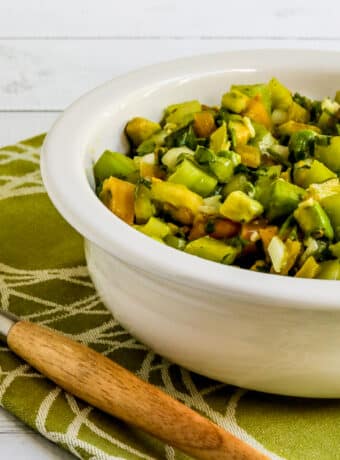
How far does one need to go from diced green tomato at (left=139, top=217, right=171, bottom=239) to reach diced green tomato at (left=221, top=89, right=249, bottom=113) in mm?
355

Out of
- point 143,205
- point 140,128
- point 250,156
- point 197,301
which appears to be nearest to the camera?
point 197,301

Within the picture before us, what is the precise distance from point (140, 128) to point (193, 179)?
0.24 metres

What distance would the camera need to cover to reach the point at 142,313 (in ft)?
4.27

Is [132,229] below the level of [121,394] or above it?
above

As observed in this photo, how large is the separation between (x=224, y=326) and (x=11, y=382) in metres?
0.36

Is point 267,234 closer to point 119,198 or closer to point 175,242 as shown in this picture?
point 175,242

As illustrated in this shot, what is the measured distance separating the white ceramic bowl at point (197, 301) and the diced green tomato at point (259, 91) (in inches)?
11.5

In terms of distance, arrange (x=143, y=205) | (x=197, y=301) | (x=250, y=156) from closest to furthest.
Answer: (x=197, y=301)
(x=143, y=205)
(x=250, y=156)

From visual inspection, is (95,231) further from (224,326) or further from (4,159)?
(4,159)

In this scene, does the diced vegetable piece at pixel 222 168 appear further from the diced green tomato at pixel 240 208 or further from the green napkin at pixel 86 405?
the green napkin at pixel 86 405

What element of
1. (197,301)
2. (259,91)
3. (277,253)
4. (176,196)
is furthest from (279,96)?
(197,301)

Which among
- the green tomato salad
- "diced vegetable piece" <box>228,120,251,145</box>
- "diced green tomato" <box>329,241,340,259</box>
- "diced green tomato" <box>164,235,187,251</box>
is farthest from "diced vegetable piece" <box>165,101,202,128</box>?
"diced green tomato" <box>329,241,340,259</box>

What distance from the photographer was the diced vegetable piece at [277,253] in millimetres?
1269

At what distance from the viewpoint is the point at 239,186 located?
4.65 ft
